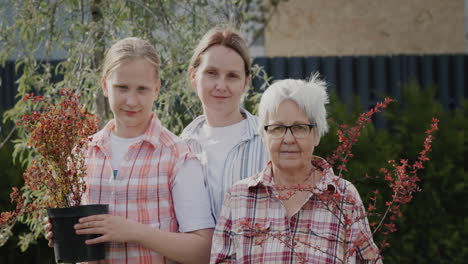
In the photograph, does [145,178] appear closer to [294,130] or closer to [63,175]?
[63,175]

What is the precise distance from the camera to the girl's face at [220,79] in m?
2.60

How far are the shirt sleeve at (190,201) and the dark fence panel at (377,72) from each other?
441 cm

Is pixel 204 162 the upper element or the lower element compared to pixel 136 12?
lower

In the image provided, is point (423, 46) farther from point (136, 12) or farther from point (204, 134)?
point (204, 134)

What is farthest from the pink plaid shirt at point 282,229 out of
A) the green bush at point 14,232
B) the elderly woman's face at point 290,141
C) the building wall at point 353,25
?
the building wall at point 353,25

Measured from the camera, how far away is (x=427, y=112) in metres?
4.44

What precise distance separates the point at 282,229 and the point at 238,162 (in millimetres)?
432

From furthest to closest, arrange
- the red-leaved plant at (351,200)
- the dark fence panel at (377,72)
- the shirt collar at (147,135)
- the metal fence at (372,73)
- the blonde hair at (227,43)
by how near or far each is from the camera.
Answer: the dark fence panel at (377,72)
the metal fence at (372,73)
the blonde hair at (227,43)
the shirt collar at (147,135)
the red-leaved plant at (351,200)

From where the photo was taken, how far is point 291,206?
7.55ft

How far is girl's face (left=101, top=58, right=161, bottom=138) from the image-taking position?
93.4 inches

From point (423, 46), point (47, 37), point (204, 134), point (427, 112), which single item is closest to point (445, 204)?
point (427, 112)

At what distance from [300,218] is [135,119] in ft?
2.40

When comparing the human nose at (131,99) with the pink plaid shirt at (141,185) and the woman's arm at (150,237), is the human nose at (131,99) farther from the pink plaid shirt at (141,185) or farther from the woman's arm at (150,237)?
the woman's arm at (150,237)

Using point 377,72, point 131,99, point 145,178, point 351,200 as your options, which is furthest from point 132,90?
point 377,72
